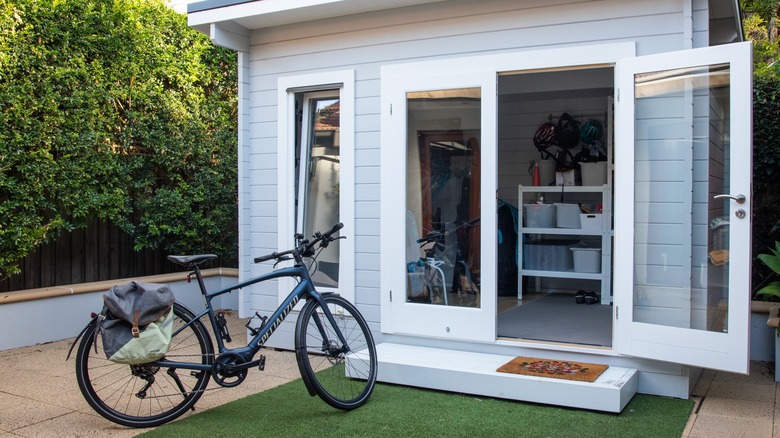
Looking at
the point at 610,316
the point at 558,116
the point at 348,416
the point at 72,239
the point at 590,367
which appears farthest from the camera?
the point at 558,116

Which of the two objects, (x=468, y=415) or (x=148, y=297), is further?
(x=468, y=415)

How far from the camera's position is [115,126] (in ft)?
22.7

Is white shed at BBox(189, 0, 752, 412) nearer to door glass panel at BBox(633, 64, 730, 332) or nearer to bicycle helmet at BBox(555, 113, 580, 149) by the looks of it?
door glass panel at BBox(633, 64, 730, 332)

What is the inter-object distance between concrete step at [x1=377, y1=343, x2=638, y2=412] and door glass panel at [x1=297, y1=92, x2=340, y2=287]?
96cm

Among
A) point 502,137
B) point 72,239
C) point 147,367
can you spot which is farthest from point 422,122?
point 72,239

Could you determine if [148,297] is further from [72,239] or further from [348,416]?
[72,239]

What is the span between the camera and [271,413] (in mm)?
3867

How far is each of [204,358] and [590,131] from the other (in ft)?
16.1

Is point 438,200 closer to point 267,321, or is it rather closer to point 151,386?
point 267,321

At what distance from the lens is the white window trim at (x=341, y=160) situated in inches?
208

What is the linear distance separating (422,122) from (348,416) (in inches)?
84.4

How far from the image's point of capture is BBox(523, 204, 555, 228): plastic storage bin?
6.95m

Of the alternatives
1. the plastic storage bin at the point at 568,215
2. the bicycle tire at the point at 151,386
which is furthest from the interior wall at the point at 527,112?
the bicycle tire at the point at 151,386

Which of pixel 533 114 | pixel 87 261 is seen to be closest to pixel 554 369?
pixel 533 114
